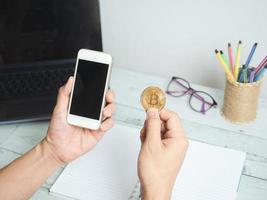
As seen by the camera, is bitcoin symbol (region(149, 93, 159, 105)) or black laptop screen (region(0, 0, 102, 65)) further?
black laptop screen (region(0, 0, 102, 65))

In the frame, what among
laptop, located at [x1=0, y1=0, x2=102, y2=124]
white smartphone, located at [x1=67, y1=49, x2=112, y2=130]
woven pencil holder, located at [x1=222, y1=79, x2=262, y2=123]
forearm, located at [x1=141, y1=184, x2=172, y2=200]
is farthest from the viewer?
laptop, located at [x1=0, y1=0, x2=102, y2=124]

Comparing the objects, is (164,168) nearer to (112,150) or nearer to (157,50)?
(112,150)

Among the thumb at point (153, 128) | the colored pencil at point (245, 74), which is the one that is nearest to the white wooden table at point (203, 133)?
the colored pencil at point (245, 74)

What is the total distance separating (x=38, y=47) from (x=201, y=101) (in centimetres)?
44

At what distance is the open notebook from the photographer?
2.28 feet

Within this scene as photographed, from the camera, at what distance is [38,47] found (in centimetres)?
94

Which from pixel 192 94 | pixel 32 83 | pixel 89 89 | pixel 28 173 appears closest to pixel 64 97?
pixel 89 89

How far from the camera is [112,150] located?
79 centimetres

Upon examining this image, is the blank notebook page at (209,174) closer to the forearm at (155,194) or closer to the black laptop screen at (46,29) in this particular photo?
the forearm at (155,194)

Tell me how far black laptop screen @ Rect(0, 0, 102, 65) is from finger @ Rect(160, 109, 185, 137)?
390 millimetres

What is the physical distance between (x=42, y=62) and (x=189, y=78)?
404mm

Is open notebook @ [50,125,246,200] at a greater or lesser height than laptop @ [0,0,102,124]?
lesser

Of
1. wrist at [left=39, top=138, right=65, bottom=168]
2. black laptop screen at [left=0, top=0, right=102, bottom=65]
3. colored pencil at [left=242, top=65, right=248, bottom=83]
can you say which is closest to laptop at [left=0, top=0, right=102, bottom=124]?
black laptop screen at [left=0, top=0, right=102, bottom=65]

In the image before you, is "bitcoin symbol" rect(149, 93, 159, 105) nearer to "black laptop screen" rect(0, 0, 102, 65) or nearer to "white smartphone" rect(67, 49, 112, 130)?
"white smartphone" rect(67, 49, 112, 130)
